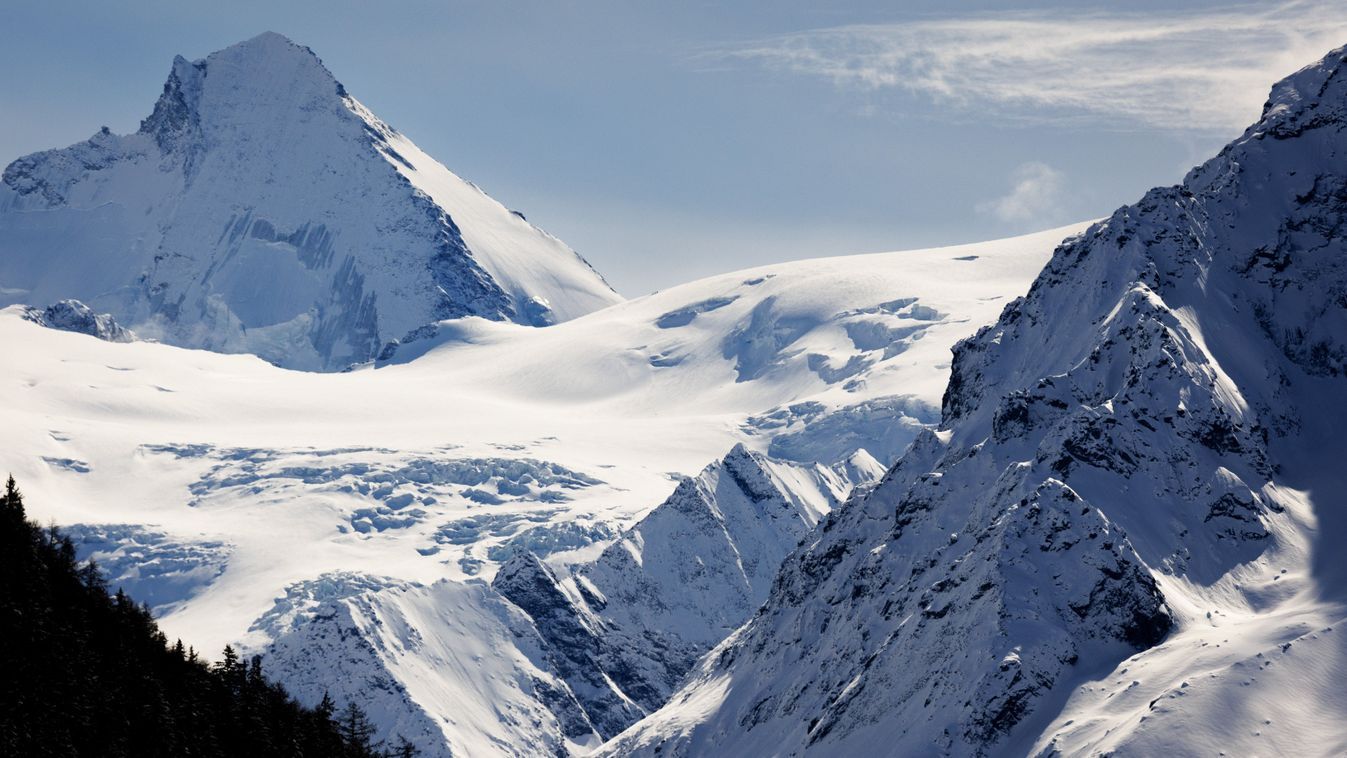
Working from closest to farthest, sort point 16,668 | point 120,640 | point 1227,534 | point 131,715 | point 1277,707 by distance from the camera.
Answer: point 16,668 → point 131,715 → point 120,640 → point 1277,707 → point 1227,534

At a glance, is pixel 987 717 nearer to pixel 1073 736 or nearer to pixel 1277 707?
pixel 1073 736

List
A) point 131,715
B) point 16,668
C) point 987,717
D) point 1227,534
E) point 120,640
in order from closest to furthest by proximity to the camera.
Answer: point 16,668 < point 131,715 < point 120,640 < point 987,717 < point 1227,534

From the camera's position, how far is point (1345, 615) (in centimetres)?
17400

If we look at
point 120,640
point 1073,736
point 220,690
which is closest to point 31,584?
point 120,640

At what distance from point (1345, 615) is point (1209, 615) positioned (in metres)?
14.8

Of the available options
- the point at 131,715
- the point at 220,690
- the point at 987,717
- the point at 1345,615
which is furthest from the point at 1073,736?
the point at 131,715

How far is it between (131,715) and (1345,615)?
10360cm

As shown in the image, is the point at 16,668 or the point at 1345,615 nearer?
the point at 16,668

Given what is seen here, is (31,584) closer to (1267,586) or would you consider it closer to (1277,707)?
(1277,707)

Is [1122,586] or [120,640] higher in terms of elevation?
[120,640]

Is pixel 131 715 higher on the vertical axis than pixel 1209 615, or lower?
higher

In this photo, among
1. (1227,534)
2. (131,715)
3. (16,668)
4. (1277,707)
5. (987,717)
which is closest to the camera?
(16,668)

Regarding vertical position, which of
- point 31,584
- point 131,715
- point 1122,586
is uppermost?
point 31,584

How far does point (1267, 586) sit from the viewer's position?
19075 cm
